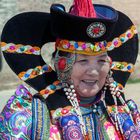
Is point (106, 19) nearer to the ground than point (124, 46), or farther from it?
farther from it

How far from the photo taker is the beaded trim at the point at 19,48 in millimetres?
2732

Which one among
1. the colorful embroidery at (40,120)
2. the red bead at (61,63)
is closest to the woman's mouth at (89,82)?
the red bead at (61,63)

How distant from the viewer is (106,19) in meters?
2.51

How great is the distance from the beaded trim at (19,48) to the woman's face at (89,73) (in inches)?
11.1

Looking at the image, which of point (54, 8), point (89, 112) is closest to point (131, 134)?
point (89, 112)

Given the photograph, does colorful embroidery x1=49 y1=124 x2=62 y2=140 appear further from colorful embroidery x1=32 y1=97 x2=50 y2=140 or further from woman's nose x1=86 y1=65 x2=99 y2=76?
woman's nose x1=86 y1=65 x2=99 y2=76

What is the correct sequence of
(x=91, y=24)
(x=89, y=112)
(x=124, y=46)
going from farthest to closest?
(x=124, y=46) < (x=89, y=112) < (x=91, y=24)

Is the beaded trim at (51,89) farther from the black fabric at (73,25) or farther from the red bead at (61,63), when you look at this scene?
the black fabric at (73,25)

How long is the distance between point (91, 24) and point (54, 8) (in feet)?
0.63

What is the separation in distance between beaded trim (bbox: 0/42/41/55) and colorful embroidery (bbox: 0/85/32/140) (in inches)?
9.6

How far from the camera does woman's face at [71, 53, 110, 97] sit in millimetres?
2572

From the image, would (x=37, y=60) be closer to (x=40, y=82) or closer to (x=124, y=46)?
(x=40, y=82)

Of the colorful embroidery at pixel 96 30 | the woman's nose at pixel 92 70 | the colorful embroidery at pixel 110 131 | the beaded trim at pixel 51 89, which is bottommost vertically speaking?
the colorful embroidery at pixel 110 131

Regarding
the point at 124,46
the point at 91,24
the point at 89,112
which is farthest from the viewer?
the point at 124,46
